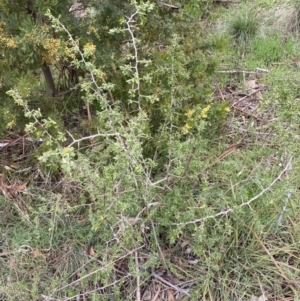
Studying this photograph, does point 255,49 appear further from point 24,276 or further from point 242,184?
point 24,276

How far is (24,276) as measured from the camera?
2.22 meters

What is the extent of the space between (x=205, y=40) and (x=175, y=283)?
1.39 metres

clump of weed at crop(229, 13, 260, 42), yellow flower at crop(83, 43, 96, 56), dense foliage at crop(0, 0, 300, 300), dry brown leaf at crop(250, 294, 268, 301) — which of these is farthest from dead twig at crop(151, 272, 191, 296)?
clump of weed at crop(229, 13, 260, 42)

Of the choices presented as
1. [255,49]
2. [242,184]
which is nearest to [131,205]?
[242,184]

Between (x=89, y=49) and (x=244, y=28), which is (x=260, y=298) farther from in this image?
(x=244, y=28)

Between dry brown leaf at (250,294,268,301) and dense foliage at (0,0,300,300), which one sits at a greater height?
dense foliage at (0,0,300,300)

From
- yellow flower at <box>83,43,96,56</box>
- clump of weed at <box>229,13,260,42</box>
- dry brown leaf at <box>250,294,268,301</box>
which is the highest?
yellow flower at <box>83,43,96,56</box>

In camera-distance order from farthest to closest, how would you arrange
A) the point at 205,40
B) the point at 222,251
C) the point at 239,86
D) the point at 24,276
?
the point at 239,86 → the point at 205,40 → the point at 24,276 → the point at 222,251

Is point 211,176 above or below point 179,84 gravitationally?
below

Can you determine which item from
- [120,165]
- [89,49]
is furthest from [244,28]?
[120,165]

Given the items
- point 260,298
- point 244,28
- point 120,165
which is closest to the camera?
point 120,165

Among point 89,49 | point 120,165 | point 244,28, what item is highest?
point 89,49

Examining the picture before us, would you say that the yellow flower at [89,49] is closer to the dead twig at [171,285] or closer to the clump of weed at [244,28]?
the dead twig at [171,285]

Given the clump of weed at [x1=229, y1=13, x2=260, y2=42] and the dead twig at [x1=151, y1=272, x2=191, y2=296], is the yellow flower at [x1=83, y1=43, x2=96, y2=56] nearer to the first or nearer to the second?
the dead twig at [x1=151, y1=272, x2=191, y2=296]
